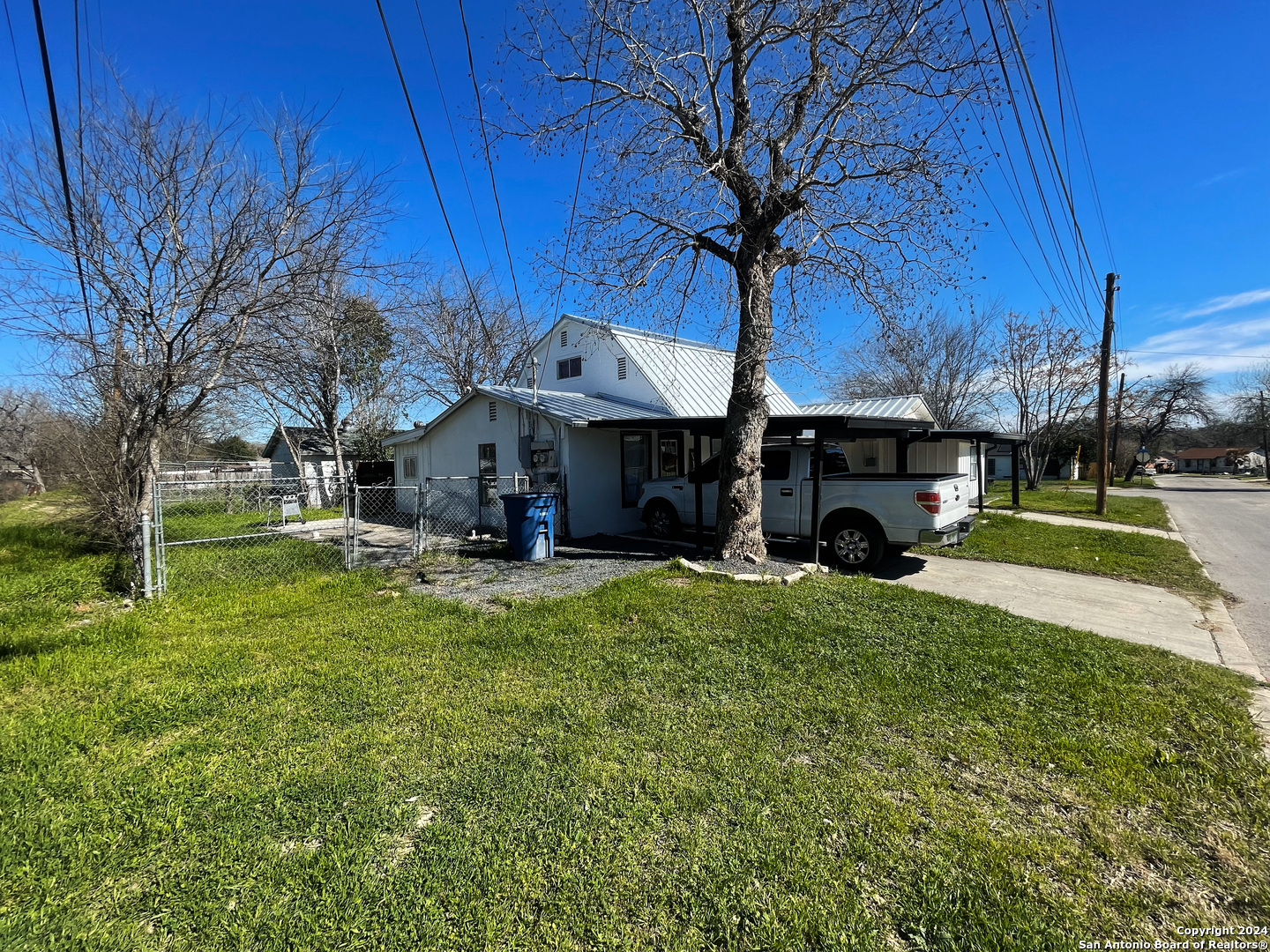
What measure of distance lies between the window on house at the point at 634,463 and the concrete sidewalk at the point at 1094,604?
19.1 ft

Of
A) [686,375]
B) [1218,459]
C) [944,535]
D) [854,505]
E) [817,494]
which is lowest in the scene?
[944,535]

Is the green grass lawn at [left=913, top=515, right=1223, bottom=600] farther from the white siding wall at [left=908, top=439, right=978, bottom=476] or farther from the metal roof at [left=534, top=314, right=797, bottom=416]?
the metal roof at [left=534, top=314, right=797, bottom=416]

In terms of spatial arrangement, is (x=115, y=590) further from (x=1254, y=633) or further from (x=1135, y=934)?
(x=1254, y=633)

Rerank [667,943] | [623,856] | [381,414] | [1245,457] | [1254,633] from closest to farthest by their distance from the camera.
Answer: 1. [667,943]
2. [623,856]
3. [1254,633]
4. [381,414]
5. [1245,457]

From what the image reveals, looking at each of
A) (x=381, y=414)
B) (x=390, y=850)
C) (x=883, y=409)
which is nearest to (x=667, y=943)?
(x=390, y=850)

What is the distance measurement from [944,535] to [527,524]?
649 cm

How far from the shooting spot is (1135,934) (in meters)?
2.00

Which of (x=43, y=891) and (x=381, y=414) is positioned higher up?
(x=381, y=414)

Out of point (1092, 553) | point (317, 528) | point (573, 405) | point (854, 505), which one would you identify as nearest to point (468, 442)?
point (573, 405)

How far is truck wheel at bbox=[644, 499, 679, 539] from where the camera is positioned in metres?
10.9

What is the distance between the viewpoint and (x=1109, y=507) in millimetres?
18547

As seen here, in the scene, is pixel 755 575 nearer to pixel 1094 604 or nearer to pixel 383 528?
pixel 1094 604

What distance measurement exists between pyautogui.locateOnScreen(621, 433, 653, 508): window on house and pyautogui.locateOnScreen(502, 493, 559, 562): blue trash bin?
11.5 ft

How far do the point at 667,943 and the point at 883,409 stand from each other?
14719mm
